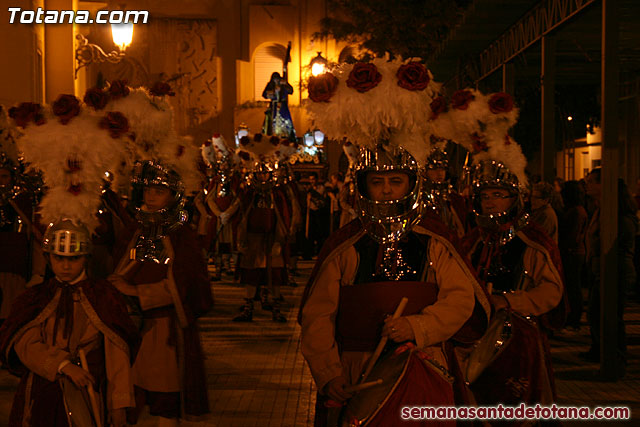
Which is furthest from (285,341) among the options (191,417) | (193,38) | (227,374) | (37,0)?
(193,38)

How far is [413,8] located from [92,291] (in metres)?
22.6

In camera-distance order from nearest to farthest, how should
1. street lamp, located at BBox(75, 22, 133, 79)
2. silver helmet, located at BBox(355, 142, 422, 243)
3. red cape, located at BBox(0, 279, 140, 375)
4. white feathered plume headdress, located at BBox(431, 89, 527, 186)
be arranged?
silver helmet, located at BBox(355, 142, 422, 243) < red cape, located at BBox(0, 279, 140, 375) < white feathered plume headdress, located at BBox(431, 89, 527, 186) < street lamp, located at BBox(75, 22, 133, 79)

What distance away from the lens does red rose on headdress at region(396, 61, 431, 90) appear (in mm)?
4605

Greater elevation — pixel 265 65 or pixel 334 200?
pixel 265 65

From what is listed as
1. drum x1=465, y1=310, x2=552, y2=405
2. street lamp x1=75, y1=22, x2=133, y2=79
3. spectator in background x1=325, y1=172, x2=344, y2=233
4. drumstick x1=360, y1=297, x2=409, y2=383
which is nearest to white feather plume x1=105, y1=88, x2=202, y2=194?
drum x1=465, y1=310, x2=552, y2=405

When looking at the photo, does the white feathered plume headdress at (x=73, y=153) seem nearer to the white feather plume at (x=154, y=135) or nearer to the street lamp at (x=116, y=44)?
the white feather plume at (x=154, y=135)

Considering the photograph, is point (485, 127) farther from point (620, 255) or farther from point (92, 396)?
point (92, 396)

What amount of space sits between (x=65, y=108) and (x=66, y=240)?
4.54 feet

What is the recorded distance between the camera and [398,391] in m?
4.12

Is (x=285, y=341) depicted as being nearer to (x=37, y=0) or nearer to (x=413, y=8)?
(x=37, y=0)

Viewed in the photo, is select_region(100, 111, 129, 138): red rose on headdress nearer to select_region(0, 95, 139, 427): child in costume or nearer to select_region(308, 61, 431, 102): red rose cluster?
select_region(0, 95, 139, 427): child in costume

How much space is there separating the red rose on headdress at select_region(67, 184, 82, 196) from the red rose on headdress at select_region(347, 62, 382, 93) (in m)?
2.07

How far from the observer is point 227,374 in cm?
914

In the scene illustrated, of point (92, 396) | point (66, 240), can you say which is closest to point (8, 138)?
point (66, 240)
